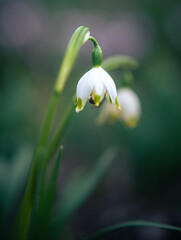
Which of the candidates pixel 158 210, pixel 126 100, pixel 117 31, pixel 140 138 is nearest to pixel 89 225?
pixel 158 210

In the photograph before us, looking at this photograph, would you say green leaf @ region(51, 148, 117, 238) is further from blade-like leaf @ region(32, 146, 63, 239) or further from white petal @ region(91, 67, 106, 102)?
white petal @ region(91, 67, 106, 102)

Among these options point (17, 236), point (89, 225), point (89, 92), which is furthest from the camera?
point (89, 225)

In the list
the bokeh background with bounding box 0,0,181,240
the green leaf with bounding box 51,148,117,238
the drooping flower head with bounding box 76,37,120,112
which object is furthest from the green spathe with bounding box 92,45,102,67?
the bokeh background with bounding box 0,0,181,240

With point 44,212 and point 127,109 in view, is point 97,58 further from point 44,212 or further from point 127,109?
point 44,212

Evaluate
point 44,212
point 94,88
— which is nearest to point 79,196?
point 44,212

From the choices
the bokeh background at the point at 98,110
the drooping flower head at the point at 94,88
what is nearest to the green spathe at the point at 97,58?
the drooping flower head at the point at 94,88

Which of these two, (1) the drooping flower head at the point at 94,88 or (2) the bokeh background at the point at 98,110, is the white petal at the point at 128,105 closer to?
(1) the drooping flower head at the point at 94,88

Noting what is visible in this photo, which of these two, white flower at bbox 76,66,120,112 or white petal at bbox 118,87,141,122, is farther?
white petal at bbox 118,87,141,122

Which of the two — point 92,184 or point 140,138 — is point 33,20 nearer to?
point 140,138
